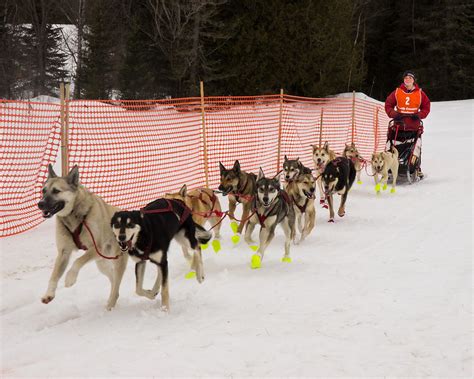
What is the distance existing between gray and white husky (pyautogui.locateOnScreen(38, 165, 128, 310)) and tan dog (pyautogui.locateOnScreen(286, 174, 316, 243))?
291 cm

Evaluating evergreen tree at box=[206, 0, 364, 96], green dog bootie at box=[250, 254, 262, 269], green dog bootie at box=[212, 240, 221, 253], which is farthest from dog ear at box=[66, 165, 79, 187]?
evergreen tree at box=[206, 0, 364, 96]

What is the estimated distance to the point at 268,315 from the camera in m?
3.88

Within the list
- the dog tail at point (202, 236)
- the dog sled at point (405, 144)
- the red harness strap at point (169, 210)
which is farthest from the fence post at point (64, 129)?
the dog sled at point (405, 144)


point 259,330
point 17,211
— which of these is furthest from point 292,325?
point 17,211

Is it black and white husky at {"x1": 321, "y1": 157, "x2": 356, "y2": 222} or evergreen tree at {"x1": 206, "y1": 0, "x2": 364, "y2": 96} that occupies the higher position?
Result: evergreen tree at {"x1": 206, "y1": 0, "x2": 364, "y2": 96}

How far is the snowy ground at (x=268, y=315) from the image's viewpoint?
3072mm

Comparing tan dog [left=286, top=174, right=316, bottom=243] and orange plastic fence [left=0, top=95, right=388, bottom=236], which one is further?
orange plastic fence [left=0, top=95, right=388, bottom=236]

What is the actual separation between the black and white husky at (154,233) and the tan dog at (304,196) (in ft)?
7.24

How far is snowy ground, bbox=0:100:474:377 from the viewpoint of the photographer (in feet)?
10.1

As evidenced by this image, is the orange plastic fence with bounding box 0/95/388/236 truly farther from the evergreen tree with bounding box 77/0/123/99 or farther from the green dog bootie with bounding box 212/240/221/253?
the evergreen tree with bounding box 77/0/123/99

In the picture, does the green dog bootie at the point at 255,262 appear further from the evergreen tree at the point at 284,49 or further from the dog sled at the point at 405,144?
the evergreen tree at the point at 284,49

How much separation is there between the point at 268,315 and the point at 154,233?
109cm

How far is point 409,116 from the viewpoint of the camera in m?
10.5

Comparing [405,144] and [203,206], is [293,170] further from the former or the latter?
[405,144]
